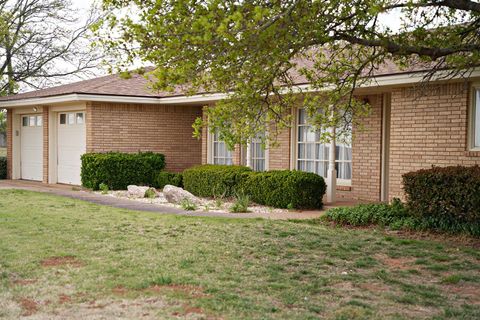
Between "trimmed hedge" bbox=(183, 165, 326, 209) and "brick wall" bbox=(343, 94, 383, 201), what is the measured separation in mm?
1812

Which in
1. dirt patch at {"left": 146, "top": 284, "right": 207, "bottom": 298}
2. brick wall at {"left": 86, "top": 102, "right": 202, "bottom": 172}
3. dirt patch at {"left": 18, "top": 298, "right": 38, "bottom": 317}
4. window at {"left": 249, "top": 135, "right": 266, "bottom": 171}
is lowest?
dirt patch at {"left": 18, "top": 298, "right": 38, "bottom": 317}

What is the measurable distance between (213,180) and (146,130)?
5653mm

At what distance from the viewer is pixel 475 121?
12406 millimetres

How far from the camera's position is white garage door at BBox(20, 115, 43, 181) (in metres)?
24.0

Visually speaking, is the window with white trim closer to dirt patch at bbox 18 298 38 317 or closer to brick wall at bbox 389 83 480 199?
brick wall at bbox 389 83 480 199

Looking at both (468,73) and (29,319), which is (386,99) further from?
(29,319)

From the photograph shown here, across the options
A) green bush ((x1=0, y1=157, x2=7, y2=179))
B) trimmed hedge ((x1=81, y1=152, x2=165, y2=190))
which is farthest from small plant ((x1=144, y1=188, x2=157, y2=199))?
green bush ((x1=0, y1=157, x2=7, y2=179))

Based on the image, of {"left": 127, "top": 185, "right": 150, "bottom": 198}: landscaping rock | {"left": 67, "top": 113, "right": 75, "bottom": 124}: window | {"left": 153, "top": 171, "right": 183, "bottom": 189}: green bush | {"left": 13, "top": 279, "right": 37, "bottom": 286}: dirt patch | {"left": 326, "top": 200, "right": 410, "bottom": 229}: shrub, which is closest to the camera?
{"left": 13, "top": 279, "right": 37, "bottom": 286}: dirt patch

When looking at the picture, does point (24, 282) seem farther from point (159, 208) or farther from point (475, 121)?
point (475, 121)

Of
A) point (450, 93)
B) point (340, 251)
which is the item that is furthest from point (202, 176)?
point (340, 251)

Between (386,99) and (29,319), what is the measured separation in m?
11.7

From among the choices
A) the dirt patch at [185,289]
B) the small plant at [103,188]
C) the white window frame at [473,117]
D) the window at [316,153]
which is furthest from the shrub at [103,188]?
the dirt patch at [185,289]

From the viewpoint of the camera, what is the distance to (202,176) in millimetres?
17250

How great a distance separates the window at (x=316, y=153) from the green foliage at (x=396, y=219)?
4.12 metres
